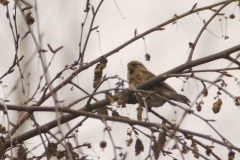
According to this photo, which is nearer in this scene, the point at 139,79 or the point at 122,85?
the point at 122,85

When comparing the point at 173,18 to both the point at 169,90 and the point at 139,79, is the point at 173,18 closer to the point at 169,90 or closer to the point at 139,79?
the point at 169,90

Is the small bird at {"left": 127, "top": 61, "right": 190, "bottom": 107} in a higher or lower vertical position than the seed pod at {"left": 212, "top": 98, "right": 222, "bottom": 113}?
higher

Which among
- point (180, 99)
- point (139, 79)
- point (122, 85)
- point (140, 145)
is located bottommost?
point (140, 145)

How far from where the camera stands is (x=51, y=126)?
8.46ft

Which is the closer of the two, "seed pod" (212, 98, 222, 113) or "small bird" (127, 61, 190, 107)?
"seed pod" (212, 98, 222, 113)

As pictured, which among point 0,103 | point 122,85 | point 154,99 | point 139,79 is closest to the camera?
point 0,103

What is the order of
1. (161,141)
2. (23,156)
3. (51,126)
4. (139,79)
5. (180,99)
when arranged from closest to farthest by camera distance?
(161,141)
(23,156)
(51,126)
(180,99)
(139,79)

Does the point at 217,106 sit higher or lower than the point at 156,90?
lower

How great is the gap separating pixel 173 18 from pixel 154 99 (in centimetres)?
Answer: 155

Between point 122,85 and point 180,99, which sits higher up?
point 180,99

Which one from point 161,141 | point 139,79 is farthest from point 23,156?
point 139,79

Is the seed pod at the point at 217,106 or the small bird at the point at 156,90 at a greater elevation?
the small bird at the point at 156,90

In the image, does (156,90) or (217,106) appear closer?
(217,106)

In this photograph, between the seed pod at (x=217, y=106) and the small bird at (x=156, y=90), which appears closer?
the seed pod at (x=217, y=106)
